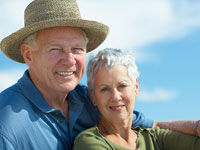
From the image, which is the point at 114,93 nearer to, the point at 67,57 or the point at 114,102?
the point at 114,102

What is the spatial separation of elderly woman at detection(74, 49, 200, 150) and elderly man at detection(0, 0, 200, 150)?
1.12 ft

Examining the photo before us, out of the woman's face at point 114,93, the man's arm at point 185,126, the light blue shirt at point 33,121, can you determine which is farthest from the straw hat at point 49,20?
the man's arm at point 185,126

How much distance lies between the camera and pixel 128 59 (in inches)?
143

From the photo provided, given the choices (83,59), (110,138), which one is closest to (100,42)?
(83,59)

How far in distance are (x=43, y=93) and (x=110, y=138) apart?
109 cm

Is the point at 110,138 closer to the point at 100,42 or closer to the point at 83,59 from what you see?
the point at 83,59

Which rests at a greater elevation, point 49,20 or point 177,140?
point 49,20

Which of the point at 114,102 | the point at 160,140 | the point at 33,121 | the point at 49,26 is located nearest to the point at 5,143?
the point at 33,121

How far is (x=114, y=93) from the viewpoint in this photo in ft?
11.5

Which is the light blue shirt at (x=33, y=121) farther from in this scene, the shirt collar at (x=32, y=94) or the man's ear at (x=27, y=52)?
the man's ear at (x=27, y=52)

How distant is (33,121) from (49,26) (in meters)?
1.18

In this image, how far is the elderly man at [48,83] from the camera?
3533 millimetres

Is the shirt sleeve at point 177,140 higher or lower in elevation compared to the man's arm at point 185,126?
lower

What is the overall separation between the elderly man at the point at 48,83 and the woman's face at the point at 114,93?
1.64 ft
